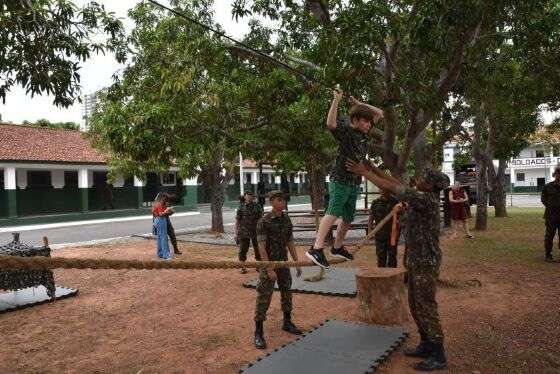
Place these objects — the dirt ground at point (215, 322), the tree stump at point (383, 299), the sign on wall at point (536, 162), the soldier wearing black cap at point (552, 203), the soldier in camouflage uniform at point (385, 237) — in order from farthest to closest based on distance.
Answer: the sign on wall at point (536, 162) < the soldier wearing black cap at point (552, 203) < the soldier in camouflage uniform at point (385, 237) < the tree stump at point (383, 299) < the dirt ground at point (215, 322)

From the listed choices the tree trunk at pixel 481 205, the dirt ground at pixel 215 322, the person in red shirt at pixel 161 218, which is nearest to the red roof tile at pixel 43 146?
the person in red shirt at pixel 161 218

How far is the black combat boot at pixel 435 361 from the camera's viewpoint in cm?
470

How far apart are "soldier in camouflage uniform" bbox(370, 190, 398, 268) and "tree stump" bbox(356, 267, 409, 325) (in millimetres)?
1171

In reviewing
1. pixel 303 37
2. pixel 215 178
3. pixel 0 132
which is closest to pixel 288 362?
pixel 303 37

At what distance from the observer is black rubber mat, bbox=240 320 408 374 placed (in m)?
4.72

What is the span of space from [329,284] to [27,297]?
5.44m

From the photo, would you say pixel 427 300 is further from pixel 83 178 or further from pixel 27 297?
pixel 83 178

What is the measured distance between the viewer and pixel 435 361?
4723mm

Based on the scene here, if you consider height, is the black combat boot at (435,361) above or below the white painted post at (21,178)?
below

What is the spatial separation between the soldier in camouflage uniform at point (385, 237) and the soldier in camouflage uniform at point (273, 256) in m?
2.12

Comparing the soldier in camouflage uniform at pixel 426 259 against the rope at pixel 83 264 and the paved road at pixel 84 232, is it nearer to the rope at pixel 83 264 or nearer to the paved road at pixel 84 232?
the rope at pixel 83 264

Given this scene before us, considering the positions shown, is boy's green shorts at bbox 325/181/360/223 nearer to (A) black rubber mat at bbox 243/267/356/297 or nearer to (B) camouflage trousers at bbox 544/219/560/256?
(A) black rubber mat at bbox 243/267/356/297

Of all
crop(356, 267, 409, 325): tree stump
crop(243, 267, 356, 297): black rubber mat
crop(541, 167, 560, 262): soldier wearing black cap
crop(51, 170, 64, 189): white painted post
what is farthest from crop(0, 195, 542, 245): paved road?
crop(541, 167, 560, 262): soldier wearing black cap

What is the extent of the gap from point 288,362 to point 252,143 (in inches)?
236
